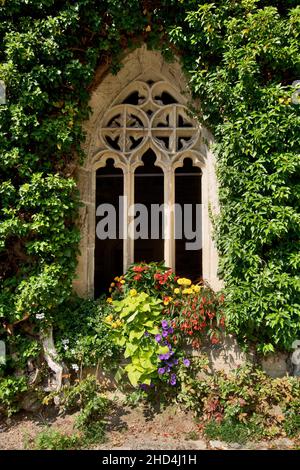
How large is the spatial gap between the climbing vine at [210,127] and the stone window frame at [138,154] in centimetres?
26

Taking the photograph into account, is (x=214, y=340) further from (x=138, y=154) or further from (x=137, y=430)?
(x=138, y=154)

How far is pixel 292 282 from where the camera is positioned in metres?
3.60

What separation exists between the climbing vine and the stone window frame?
0.26 metres

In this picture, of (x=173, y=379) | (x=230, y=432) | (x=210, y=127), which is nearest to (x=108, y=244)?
(x=210, y=127)

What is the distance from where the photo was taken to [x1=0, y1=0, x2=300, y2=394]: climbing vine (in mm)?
3631

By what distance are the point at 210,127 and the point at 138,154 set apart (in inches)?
37.6

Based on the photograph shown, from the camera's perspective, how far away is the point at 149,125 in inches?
178

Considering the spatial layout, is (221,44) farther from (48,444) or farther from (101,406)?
(48,444)

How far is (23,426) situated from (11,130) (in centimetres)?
308

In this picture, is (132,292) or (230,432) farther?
(132,292)

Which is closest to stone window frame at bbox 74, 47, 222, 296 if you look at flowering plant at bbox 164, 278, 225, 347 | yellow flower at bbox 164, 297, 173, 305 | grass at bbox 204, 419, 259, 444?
flowering plant at bbox 164, 278, 225, 347

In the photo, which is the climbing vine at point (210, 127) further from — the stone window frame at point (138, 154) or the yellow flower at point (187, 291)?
the yellow flower at point (187, 291)

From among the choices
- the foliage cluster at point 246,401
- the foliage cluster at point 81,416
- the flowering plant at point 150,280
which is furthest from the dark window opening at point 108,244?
the foliage cluster at point 246,401

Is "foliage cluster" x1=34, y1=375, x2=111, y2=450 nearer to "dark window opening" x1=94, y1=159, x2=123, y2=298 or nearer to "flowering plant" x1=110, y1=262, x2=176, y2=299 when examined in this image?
"flowering plant" x1=110, y1=262, x2=176, y2=299
